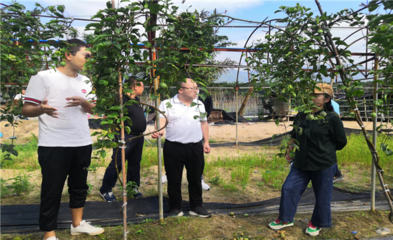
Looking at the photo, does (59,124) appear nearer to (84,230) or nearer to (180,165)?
(84,230)

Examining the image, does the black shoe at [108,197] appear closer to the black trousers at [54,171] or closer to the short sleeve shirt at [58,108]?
the black trousers at [54,171]

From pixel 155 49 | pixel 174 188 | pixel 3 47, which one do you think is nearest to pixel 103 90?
pixel 155 49

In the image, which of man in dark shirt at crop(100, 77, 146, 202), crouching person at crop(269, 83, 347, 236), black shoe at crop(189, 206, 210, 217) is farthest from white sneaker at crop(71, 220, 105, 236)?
crouching person at crop(269, 83, 347, 236)

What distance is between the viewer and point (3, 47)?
7.15 ft

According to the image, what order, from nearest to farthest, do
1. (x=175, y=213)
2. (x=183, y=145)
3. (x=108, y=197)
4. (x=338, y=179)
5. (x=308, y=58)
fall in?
(x=308, y=58) < (x=183, y=145) < (x=175, y=213) < (x=108, y=197) < (x=338, y=179)

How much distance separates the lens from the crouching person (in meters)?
2.66

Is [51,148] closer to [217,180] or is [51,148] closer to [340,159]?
[217,180]

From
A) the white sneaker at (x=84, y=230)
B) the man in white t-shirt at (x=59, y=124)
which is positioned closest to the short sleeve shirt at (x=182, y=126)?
the man in white t-shirt at (x=59, y=124)

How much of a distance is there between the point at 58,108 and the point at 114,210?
4.98 feet

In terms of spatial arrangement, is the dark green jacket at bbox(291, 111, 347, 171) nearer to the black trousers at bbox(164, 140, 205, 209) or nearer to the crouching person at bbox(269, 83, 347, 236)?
the crouching person at bbox(269, 83, 347, 236)

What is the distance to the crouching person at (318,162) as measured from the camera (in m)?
2.66

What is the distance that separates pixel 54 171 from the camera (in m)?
2.35

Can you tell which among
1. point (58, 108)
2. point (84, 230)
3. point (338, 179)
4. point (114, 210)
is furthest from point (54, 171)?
point (338, 179)

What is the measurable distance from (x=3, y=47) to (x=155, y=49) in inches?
45.0
